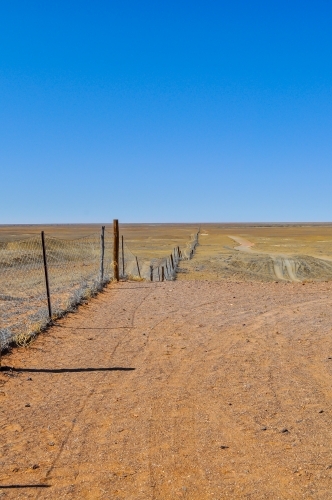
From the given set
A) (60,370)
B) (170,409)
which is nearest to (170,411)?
(170,409)

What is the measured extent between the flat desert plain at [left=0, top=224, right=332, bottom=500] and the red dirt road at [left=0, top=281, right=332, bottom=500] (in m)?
0.02

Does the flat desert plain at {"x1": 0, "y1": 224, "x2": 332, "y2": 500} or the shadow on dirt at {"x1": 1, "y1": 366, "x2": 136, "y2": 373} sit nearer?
the flat desert plain at {"x1": 0, "y1": 224, "x2": 332, "y2": 500}

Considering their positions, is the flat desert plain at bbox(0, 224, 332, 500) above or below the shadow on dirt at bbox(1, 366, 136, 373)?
below

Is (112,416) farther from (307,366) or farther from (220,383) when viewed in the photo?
(307,366)

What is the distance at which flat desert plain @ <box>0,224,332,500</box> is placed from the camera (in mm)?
4551

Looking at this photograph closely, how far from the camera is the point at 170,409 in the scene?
6164 mm

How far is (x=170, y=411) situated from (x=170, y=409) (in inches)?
2.5

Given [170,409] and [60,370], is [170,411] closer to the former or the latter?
[170,409]

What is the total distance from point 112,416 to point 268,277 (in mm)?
24810

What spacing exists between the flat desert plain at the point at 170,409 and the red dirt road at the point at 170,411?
0.02 meters

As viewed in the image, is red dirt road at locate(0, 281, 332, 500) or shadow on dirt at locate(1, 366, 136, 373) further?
shadow on dirt at locate(1, 366, 136, 373)

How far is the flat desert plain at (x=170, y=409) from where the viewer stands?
4.55m

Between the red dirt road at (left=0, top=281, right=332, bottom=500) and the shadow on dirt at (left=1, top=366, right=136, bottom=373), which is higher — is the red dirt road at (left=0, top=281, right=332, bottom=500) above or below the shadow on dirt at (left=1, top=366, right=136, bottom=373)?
below

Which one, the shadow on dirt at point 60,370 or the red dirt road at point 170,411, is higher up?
the shadow on dirt at point 60,370
